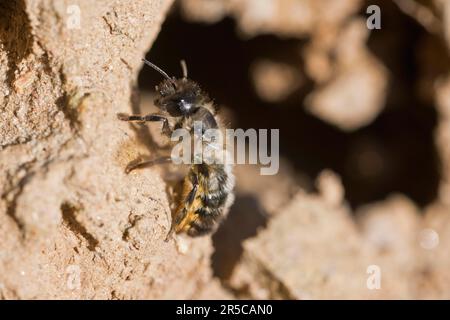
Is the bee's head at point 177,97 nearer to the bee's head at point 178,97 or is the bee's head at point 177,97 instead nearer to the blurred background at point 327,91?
the bee's head at point 178,97

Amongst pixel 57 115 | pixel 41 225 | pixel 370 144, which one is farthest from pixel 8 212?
pixel 370 144

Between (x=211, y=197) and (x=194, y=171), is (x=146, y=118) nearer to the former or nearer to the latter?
(x=194, y=171)

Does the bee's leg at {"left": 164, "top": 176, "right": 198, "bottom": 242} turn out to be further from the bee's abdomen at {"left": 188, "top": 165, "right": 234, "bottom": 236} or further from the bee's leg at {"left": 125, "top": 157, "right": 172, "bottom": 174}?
the bee's leg at {"left": 125, "top": 157, "right": 172, "bottom": 174}

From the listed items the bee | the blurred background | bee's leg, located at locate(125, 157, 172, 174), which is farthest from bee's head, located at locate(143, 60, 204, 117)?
the blurred background

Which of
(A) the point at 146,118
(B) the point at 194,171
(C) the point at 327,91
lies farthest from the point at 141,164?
(C) the point at 327,91

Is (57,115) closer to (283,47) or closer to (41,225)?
(41,225)

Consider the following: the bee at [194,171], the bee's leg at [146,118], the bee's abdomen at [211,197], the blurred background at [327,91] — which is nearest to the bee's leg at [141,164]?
the bee at [194,171]

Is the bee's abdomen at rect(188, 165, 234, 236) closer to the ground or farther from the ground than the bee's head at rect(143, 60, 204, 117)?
closer to the ground
